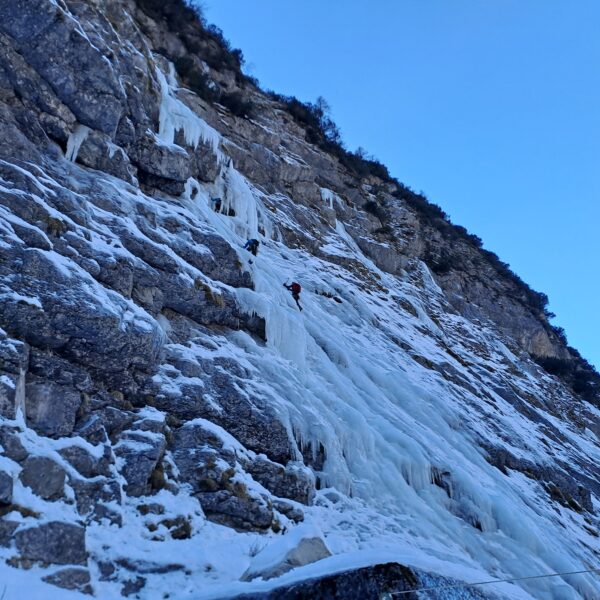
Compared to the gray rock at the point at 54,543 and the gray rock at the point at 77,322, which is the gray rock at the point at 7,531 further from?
the gray rock at the point at 77,322

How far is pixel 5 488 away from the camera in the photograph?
5566mm

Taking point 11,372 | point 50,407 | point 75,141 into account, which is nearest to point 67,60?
point 75,141

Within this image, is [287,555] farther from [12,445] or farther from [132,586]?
[12,445]

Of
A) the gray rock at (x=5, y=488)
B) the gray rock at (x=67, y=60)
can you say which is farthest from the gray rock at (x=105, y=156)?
the gray rock at (x=5, y=488)

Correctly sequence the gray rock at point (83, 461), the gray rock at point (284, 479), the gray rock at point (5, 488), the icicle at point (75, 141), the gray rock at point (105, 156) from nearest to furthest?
the gray rock at point (5, 488), the gray rock at point (83, 461), the gray rock at point (284, 479), the icicle at point (75, 141), the gray rock at point (105, 156)

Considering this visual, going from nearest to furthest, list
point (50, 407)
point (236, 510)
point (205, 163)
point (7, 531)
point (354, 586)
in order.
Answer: point (354, 586), point (7, 531), point (50, 407), point (236, 510), point (205, 163)

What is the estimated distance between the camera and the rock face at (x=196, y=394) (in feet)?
20.4

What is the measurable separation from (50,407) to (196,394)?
2.40 metres

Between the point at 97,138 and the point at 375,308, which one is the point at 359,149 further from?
the point at 97,138

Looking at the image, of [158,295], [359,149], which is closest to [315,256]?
[158,295]

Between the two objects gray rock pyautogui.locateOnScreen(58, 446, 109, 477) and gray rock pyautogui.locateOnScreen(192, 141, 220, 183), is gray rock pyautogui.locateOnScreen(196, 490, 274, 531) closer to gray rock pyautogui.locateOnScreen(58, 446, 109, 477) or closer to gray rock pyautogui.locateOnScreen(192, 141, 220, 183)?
gray rock pyautogui.locateOnScreen(58, 446, 109, 477)

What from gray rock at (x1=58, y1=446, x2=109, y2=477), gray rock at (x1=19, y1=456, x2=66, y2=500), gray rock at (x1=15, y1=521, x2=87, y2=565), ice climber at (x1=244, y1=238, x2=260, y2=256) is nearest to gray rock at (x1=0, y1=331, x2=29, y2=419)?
gray rock at (x1=19, y1=456, x2=66, y2=500)

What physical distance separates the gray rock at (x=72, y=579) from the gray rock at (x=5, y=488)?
2.75ft

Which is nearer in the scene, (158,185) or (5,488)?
(5,488)
